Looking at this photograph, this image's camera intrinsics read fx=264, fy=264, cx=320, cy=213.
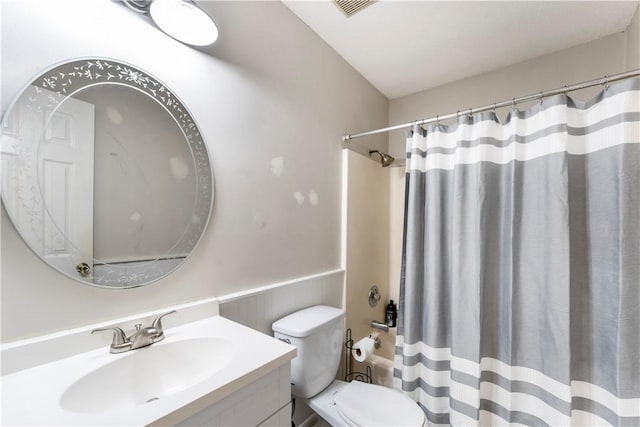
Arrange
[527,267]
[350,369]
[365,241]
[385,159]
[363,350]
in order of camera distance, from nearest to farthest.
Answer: [527,267]
[363,350]
[350,369]
[365,241]
[385,159]

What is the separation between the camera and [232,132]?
3.83 ft

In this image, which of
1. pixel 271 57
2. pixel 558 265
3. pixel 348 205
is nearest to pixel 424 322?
pixel 558 265

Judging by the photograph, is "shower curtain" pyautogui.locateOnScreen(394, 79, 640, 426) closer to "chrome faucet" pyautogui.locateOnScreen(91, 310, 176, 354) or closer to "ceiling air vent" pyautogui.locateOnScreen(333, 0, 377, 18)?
"ceiling air vent" pyautogui.locateOnScreen(333, 0, 377, 18)

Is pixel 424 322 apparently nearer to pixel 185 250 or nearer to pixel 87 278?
pixel 185 250

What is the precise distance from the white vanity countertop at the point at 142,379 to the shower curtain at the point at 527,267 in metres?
1.05

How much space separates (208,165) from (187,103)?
245 millimetres

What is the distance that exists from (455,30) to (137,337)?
7.06 feet

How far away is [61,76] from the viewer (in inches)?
29.5

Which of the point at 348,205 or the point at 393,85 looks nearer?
the point at 348,205

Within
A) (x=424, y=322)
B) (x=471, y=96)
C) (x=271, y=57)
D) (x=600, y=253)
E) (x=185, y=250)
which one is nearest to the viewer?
(x=185, y=250)

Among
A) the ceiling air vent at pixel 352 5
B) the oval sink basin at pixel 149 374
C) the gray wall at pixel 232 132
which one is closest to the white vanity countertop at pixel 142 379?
the oval sink basin at pixel 149 374

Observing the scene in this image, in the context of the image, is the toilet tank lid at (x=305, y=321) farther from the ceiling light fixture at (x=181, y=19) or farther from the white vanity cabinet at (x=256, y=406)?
the ceiling light fixture at (x=181, y=19)

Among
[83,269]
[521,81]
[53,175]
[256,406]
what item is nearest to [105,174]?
[53,175]

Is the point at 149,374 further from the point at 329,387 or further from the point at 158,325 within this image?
the point at 329,387
